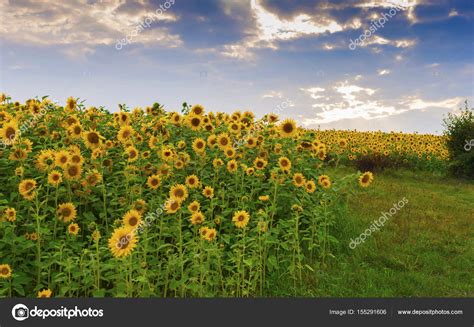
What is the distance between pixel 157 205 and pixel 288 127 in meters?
2.55

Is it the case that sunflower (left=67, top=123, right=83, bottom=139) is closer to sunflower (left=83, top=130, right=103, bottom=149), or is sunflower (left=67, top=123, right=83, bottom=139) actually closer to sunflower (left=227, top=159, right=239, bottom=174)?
sunflower (left=83, top=130, right=103, bottom=149)

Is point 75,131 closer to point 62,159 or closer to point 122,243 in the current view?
point 62,159

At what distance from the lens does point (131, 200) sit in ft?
22.1

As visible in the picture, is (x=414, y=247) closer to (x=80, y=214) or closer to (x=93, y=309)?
(x=80, y=214)

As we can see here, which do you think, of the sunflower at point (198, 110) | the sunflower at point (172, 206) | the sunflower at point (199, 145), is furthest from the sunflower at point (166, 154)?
the sunflower at point (198, 110)

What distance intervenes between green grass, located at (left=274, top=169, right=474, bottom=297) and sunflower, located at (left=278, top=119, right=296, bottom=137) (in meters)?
1.72

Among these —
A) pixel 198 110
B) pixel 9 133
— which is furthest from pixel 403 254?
pixel 9 133

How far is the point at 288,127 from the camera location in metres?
7.86

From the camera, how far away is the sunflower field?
5312mm

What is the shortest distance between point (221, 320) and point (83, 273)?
1.80 meters

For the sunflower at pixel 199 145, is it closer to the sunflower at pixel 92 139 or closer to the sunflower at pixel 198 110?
the sunflower at pixel 198 110

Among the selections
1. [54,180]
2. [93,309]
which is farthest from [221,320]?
[54,180]

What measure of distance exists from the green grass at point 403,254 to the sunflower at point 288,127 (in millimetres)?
1718

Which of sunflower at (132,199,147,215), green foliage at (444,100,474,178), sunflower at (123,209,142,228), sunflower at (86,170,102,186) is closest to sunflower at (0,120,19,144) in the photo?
sunflower at (86,170,102,186)
